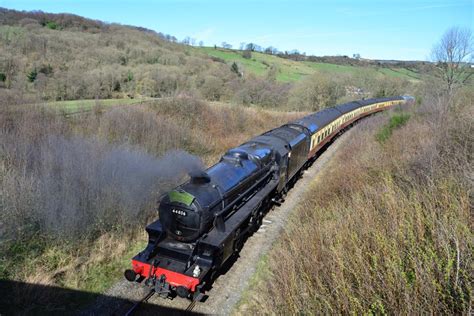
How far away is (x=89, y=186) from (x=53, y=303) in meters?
3.90

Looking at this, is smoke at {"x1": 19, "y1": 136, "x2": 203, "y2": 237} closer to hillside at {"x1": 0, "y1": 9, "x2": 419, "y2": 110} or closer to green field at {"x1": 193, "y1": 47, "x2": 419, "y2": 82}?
hillside at {"x1": 0, "y1": 9, "x2": 419, "y2": 110}

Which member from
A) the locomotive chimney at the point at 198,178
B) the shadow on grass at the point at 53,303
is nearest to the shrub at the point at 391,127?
the locomotive chimney at the point at 198,178

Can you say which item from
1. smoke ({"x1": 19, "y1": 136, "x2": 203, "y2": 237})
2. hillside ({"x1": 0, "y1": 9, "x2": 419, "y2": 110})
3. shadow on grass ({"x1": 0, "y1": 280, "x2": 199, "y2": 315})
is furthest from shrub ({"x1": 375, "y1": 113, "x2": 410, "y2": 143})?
shadow on grass ({"x1": 0, "y1": 280, "x2": 199, "y2": 315})

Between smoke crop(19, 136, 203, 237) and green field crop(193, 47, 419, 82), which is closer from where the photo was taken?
smoke crop(19, 136, 203, 237)

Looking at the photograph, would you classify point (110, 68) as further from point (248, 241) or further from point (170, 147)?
point (248, 241)

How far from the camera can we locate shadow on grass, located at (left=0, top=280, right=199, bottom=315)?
6.56 m

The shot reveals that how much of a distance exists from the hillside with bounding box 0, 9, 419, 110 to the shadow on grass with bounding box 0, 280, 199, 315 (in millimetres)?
10832

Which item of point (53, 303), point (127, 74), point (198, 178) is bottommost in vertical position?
point (53, 303)

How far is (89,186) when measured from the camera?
32.3ft

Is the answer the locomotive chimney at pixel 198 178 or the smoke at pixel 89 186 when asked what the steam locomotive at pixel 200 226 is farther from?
the smoke at pixel 89 186

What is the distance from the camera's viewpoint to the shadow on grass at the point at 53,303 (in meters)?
6.56

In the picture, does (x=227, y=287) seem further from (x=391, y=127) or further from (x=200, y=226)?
(x=391, y=127)

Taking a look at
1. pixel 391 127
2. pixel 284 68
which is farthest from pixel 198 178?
pixel 284 68

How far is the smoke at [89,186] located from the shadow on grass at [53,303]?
5.77 feet
